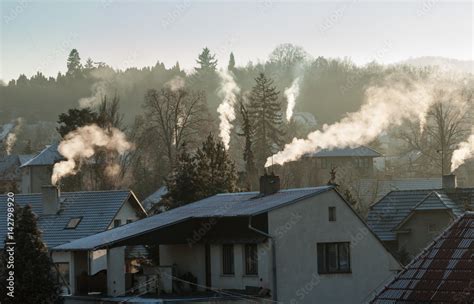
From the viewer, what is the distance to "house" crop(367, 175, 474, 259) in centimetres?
5212

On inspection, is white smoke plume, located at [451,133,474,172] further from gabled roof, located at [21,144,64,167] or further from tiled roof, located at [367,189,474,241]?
gabled roof, located at [21,144,64,167]

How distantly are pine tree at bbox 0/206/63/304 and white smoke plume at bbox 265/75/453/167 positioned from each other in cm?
1144

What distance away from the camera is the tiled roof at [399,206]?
52781mm

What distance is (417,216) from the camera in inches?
2082

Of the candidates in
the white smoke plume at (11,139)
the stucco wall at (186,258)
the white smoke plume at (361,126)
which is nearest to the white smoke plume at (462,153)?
the white smoke plume at (361,126)

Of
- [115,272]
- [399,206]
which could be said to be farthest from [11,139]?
[115,272]

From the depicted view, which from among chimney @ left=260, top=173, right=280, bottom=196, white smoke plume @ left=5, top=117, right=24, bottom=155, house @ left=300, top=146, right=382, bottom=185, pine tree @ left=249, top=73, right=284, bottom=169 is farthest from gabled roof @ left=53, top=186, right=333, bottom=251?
white smoke plume @ left=5, top=117, right=24, bottom=155

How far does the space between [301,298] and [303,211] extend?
3129mm

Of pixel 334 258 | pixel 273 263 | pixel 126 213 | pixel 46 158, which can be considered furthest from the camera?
pixel 46 158

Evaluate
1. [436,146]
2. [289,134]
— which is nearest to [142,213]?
[289,134]

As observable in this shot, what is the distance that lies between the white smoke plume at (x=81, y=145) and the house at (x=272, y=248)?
35245mm

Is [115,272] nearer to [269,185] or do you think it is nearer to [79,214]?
[269,185]

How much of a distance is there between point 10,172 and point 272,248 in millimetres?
81689

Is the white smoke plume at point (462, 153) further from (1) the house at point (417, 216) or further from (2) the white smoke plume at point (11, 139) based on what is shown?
(2) the white smoke plume at point (11, 139)
